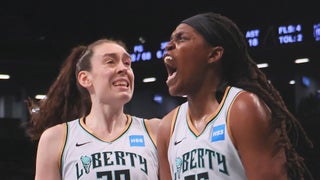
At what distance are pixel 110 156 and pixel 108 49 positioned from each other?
0.54 meters

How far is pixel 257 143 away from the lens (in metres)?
1.70

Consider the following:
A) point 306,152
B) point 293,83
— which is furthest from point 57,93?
point 293,83

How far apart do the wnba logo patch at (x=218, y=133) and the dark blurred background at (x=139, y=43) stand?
5015 millimetres

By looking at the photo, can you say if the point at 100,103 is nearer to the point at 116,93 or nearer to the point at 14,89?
the point at 116,93

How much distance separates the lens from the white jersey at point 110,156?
2471 mm

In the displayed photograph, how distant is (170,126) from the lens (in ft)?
6.81

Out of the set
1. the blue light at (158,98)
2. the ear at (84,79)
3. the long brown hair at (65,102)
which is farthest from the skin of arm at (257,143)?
the blue light at (158,98)

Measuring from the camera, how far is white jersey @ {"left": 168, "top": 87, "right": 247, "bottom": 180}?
179 cm

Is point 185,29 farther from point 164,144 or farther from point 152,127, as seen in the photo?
point 152,127

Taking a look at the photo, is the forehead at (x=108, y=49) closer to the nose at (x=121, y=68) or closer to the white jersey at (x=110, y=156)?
the nose at (x=121, y=68)

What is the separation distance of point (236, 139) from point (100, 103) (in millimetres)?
1067

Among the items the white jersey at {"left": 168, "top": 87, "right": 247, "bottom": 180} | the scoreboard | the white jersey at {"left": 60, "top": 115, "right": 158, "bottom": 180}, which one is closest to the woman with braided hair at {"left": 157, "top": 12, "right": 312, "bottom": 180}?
the white jersey at {"left": 168, "top": 87, "right": 247, "bottom": 180}

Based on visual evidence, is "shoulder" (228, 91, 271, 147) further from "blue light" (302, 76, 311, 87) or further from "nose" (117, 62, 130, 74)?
"blue light" (302, 76, 311, 87)

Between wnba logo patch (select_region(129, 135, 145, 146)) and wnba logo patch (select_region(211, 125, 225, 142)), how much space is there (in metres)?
0.79
